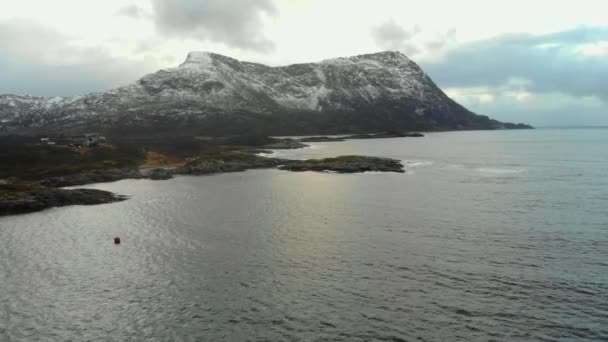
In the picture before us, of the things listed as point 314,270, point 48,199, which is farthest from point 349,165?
point 314,270

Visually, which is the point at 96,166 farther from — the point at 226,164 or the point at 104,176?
the point at 226,164

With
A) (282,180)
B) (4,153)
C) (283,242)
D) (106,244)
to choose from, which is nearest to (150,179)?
(282,180)

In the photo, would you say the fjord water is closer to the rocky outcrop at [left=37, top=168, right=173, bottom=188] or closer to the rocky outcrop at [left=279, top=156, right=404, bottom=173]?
the rocky outcrop at [left=37, top=168, right=173, bottom=188]

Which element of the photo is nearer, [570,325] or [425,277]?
[570,325]

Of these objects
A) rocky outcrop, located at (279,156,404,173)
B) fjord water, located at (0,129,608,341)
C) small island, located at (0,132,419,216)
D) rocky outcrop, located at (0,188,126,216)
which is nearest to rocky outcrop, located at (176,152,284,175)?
small island, located at (0,132,419,216)

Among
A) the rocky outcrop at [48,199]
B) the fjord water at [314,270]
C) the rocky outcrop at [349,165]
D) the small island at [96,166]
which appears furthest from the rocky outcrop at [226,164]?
the fjord water at [314,270]

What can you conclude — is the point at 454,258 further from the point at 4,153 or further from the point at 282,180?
the point at 4,153

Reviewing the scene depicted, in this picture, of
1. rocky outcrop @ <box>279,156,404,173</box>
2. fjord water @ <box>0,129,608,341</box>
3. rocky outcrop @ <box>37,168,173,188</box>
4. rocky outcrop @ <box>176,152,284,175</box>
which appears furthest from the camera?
rocky outcrop @ <box>176,152,284,175</box>

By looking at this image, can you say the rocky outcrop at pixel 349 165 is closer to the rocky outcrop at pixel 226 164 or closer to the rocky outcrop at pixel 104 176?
the rocky outcrop at pixel 226 164
